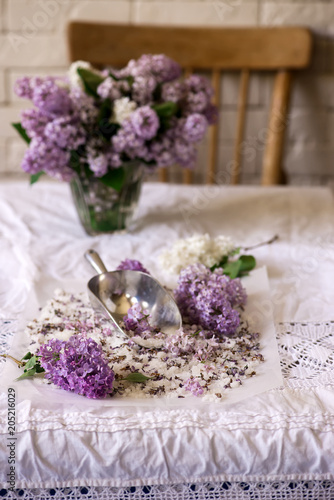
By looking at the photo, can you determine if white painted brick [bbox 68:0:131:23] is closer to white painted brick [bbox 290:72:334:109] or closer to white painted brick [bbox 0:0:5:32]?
white painted brick [bbox 0:0:5:32]

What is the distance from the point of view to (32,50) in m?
1.74

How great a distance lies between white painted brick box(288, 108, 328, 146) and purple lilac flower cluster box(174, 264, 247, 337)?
3.62 feet

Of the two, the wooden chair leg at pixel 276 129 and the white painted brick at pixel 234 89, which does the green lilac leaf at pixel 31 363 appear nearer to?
the wooden chair leg at pixel 276 129

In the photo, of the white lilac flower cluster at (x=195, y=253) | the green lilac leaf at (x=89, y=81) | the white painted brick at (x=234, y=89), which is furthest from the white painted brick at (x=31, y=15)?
the white lilac flower cluster at (x=195, y=253)

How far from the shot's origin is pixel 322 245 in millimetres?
1120

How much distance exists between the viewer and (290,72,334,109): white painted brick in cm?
176

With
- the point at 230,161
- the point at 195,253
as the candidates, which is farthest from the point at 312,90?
the point at 195,253

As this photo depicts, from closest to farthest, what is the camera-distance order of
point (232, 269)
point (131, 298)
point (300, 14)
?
point (131, 298), point (232, 269), point (300, 14)

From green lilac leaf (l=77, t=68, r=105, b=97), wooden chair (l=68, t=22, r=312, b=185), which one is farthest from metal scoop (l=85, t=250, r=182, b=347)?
wooden chair (l=68, t=22, r=312, b=185)

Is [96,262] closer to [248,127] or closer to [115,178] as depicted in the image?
[115,178]

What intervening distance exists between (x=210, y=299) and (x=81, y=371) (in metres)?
0.21

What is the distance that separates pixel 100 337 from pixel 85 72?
55 centimetres

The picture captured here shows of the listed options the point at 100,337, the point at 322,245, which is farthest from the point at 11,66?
the point at 100,337

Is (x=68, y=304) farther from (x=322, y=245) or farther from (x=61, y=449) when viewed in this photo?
(x=322, y=245)
